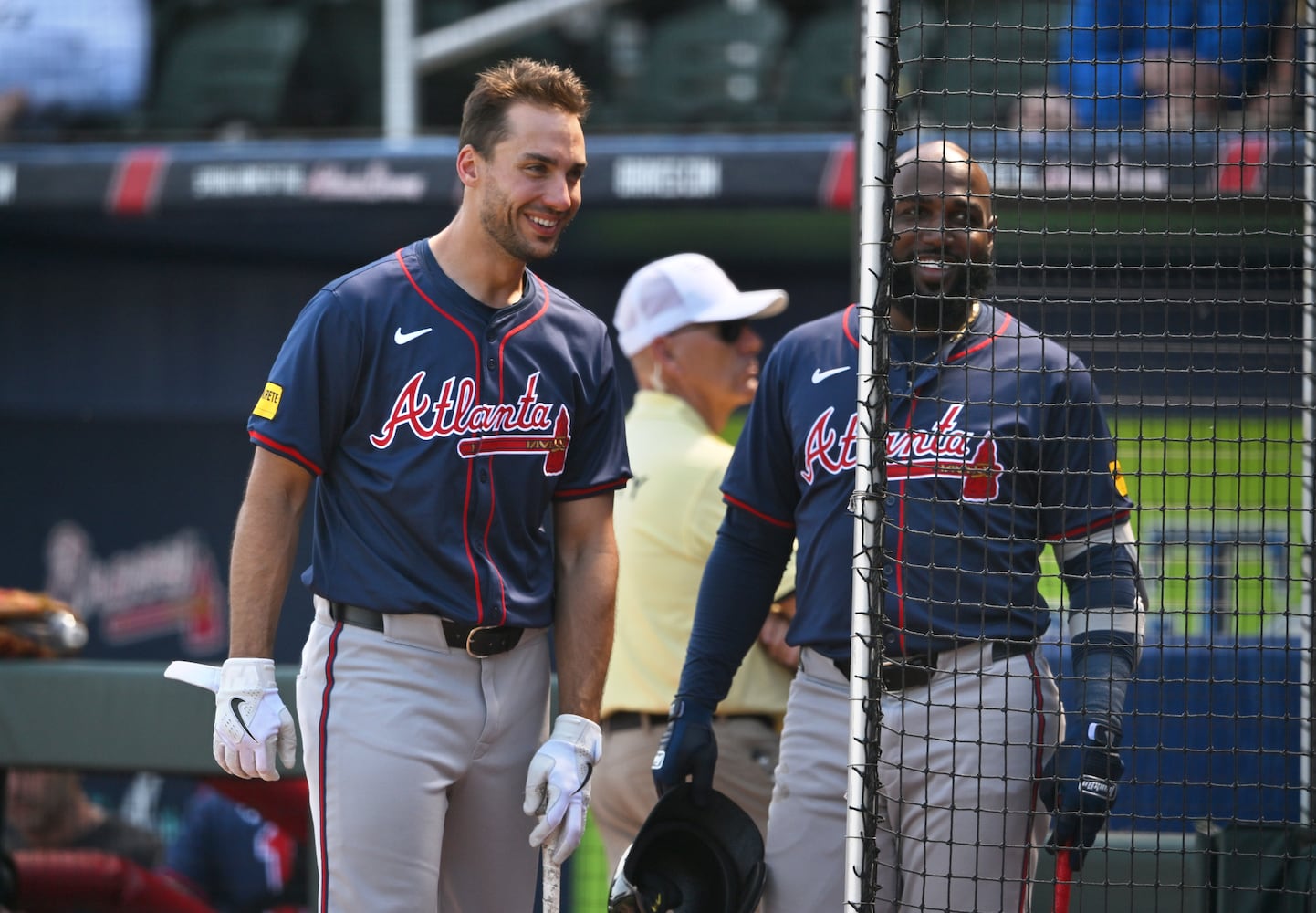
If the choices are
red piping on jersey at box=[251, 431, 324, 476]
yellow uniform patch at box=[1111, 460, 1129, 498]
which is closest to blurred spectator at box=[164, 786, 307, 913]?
red piping on jersey at box=[251, 431, 324, 476]

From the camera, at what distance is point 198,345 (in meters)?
6.53

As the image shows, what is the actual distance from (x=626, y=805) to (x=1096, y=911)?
1.01 metres

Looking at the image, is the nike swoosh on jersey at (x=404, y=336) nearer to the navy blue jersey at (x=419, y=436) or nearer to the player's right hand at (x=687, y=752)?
the navy blue jersey at (x=419, y=436)

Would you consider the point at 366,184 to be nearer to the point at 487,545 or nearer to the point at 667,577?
the point at 667,577

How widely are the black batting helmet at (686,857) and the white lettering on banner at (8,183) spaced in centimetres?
412

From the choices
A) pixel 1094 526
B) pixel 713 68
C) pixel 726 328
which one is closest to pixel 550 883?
pixel 1094 526

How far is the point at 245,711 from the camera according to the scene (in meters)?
2.48

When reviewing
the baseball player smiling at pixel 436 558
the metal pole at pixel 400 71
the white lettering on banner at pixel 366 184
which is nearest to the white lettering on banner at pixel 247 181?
the white lettering on banner at pixel 366 184

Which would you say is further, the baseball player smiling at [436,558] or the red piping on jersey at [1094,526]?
the red piping on jersey at [1094,526]

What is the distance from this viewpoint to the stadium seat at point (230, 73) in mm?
6871

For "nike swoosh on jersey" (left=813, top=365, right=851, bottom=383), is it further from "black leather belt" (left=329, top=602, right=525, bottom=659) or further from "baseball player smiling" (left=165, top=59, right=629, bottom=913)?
"black leather belt" (left=329, top=602, right=525, bottom=659)

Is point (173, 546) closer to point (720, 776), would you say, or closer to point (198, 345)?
point (198, 345)

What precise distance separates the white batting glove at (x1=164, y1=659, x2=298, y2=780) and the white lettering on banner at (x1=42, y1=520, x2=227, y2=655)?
4.32 meters

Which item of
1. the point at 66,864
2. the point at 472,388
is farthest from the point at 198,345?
the point at 472,388
